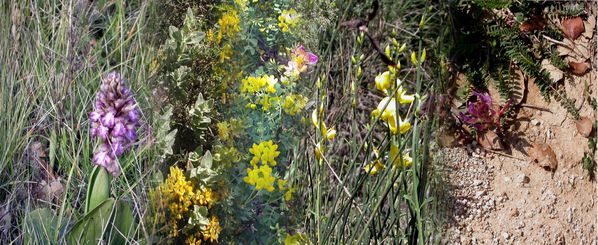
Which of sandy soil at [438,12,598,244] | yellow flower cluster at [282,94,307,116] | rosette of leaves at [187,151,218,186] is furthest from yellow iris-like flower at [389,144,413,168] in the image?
sandy soil at [438,12,598,244]

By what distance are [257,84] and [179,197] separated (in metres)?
0.17

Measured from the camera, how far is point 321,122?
3.35ft

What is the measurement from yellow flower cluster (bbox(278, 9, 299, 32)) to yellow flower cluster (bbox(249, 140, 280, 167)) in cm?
14

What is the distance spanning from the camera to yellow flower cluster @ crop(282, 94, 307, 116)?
0.96 m

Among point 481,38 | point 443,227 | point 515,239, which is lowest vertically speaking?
point 515,239

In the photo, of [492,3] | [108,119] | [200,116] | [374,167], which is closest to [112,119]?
[108,119]

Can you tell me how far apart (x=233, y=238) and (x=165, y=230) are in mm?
104

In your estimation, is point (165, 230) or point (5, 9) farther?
point (5, 9)

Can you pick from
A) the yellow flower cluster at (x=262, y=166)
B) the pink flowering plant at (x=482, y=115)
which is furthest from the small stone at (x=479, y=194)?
the yellow flower cluster at (x=262, y=166)

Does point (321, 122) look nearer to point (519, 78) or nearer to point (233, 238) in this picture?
point (233, 238)

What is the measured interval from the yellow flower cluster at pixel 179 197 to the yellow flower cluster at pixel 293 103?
0.14 m

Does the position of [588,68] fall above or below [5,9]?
above

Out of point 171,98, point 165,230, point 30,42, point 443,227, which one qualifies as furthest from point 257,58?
point 30,42

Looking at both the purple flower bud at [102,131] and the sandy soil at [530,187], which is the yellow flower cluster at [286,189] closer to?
the purple flower bud at [102,131]
